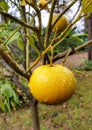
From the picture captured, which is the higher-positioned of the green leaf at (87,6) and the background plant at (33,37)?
the green leaf at (87,6)

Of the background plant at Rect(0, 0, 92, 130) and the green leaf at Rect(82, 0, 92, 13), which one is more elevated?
the green leaf at Rect(82, 0, 92, 13)

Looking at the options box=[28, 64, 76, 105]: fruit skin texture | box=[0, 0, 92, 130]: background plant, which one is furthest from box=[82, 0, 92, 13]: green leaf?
box=[28, 64, 76, 105]: fruit skin texture

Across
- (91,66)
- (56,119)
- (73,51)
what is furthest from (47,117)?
(91,66)

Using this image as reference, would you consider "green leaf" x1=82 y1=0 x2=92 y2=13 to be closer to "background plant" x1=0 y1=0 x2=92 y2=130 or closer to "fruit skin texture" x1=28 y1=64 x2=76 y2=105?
"background plant" x1=0 y1=0 x2=92 y2=130

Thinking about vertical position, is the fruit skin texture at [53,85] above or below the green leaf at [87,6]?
below

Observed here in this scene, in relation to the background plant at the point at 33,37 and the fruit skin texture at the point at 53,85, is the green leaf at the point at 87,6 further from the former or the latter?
the fruit skin texture at the point at 53,85

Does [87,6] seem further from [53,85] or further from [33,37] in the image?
[33,37]

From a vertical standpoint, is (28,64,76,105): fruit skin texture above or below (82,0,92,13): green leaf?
below

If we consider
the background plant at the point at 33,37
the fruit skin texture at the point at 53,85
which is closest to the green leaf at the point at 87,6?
the background plant at the point at 33,37
